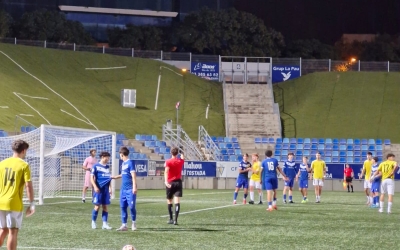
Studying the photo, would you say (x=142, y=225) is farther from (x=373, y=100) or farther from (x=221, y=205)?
(x=373, y=100)

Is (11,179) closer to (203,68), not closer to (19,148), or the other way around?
(19,148)

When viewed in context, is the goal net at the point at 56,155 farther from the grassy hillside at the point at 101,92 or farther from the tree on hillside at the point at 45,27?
the tree on hillside at the point at 45,27

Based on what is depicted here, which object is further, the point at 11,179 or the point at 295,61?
the point at 295,61

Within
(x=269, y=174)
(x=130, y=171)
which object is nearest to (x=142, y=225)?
(x=130, y=171)

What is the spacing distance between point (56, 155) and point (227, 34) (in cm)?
4185

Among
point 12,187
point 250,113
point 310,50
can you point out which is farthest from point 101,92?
point 12,187

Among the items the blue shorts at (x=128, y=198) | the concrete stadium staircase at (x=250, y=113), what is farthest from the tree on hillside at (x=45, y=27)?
the blue shorts at (x=128, y=198)

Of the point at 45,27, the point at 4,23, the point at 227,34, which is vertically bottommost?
the point at 4,23

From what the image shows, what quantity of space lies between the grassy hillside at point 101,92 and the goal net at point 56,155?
568 inches

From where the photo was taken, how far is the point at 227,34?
71.8m

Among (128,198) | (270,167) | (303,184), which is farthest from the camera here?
(303,184)

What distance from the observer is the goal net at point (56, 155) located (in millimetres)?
27781

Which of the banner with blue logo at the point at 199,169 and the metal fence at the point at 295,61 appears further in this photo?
the metal fence at the point at 295,61

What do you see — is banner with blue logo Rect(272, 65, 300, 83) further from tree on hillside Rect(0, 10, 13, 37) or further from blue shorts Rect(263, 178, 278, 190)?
blue shorts Rect(263, 178, 278, 190)
